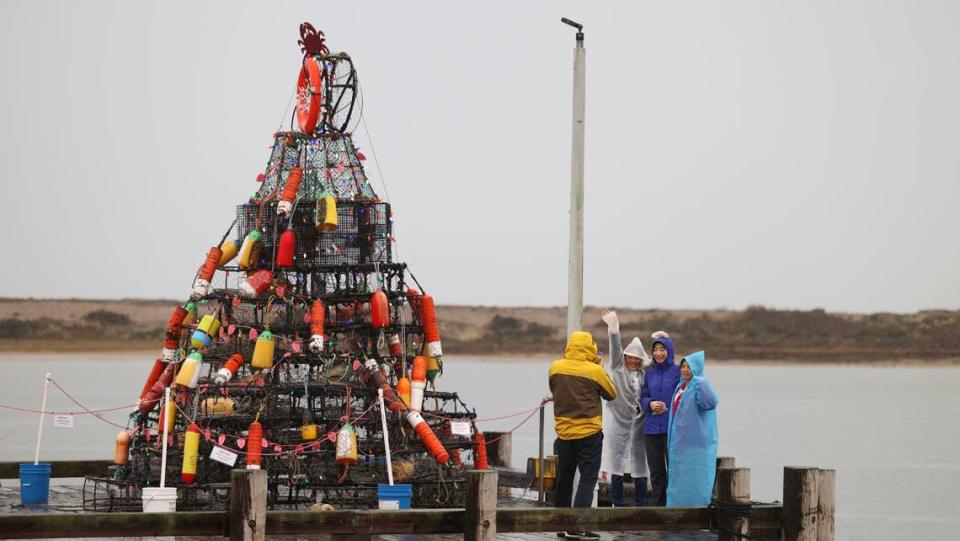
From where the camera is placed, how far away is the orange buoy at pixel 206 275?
16438mm

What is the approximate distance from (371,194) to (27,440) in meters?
29.9

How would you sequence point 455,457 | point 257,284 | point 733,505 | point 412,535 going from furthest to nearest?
1. point 257,284
2. point 455,457
3. point 412,535
4. point 733,505

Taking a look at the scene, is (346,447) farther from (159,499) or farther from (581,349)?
(581,349)

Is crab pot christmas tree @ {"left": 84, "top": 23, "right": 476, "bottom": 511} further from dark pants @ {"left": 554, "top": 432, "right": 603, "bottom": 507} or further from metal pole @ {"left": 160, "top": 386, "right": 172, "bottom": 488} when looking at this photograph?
dark pants @ {"left": 554, "top": 432, "right": 603, "bottom": 507}

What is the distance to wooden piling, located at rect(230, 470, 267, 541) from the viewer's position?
39.4 ft

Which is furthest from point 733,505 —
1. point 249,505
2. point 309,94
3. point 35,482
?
point 35,482

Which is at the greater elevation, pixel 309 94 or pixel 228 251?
pixel 309 94

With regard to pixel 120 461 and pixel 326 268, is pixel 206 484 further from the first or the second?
pixel 326 268

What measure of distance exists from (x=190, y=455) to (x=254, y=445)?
0.69 m

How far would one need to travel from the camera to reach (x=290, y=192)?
16.4m

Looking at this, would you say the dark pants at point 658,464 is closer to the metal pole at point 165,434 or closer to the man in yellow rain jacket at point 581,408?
the man in yellow rain jacket at point 581,408

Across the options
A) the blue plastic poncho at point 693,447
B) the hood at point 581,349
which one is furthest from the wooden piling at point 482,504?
the blue plastic poncho at point 693,447

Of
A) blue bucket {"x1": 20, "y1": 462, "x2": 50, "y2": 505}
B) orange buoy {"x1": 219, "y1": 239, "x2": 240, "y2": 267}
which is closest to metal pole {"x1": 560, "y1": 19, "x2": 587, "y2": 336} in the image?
orange buoy {"x1": 219, "y1": 239, "x2": 240, "y2": 267}

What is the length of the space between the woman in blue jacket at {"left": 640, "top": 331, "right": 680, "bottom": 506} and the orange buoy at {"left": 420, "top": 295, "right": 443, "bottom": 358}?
274 centimetres
